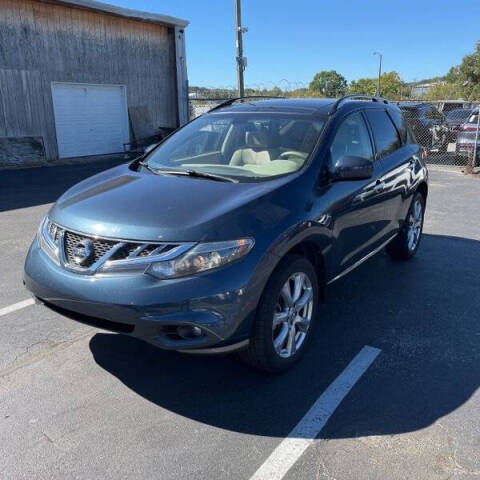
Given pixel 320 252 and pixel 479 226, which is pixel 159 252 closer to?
pixel 320 252

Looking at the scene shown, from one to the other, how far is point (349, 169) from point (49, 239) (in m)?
2.12

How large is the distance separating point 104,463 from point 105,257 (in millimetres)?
1061

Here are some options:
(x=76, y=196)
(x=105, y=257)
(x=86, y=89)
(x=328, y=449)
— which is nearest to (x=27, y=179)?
(x=86, y=89)

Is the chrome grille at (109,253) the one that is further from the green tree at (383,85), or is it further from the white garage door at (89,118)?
the green tree at (383,85)

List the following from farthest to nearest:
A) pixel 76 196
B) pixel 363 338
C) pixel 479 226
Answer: pixel 479 226, pixel 363 338, pixel 76 196

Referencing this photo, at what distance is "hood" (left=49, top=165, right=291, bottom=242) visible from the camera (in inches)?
104

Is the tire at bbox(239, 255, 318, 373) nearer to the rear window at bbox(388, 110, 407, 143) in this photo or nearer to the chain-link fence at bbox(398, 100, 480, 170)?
the rear window at bbox(388, 110, 407, 143)

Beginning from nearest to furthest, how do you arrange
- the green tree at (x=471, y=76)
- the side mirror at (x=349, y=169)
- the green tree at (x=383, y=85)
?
the side mirror at (x=349, y=169)
the green tree at (x=471, y=76)
the green tree at (x=383, y=85)

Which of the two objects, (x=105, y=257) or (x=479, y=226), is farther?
(x=479, y=226)

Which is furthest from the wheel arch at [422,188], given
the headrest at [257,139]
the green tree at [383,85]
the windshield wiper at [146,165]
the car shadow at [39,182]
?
the green tree at [383,85]

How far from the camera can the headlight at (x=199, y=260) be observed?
2.55m

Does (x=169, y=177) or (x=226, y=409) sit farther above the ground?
(x=169, y=177)

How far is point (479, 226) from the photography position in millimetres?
7328

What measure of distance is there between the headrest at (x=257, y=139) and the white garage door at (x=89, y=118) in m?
12.1
